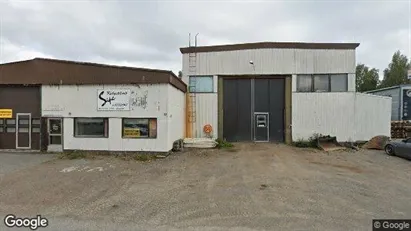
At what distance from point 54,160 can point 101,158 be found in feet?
6.41

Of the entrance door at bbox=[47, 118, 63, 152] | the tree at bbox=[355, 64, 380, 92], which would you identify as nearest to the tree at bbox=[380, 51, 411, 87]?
the tree at bbox=[355, 64, 380, 92]

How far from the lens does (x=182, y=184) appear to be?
8336mm

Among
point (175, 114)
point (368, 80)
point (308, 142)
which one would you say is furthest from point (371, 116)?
point (368, 80)

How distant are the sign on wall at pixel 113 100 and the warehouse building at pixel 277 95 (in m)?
5.36

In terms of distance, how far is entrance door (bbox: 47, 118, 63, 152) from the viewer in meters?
14.0

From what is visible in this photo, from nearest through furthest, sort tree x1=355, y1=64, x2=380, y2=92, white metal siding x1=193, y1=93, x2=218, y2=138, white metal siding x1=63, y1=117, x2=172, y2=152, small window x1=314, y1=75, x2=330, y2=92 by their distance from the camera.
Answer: white metal siding x1=63, y1=117, x2=172, y2=152 → small window x1=314, y1=75, x2=330, y2=92 → white metal siding x1=193, y1=93, x2=218, y2=138 → tree x1=355, y1=64, x2=380, y2=92

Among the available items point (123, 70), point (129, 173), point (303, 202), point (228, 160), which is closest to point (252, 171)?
point (228, 160)

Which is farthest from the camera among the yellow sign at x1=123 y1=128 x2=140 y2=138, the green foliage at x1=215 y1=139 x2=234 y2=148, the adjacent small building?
the adjacent small building

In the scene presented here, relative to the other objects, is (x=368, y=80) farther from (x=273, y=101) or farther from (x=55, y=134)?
(x=55, y=134)

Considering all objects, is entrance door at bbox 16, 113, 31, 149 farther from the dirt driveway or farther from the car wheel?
the car wheel

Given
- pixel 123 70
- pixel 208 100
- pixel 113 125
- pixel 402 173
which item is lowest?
pixel 402 173

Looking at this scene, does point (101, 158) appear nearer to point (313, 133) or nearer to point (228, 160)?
point (228, 160)

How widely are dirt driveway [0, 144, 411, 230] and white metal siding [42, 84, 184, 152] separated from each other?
1.55 meters

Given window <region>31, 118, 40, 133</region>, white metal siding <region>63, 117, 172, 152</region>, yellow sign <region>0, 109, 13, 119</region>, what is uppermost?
yellow sign <region>0, 109, 13, 119</region>
